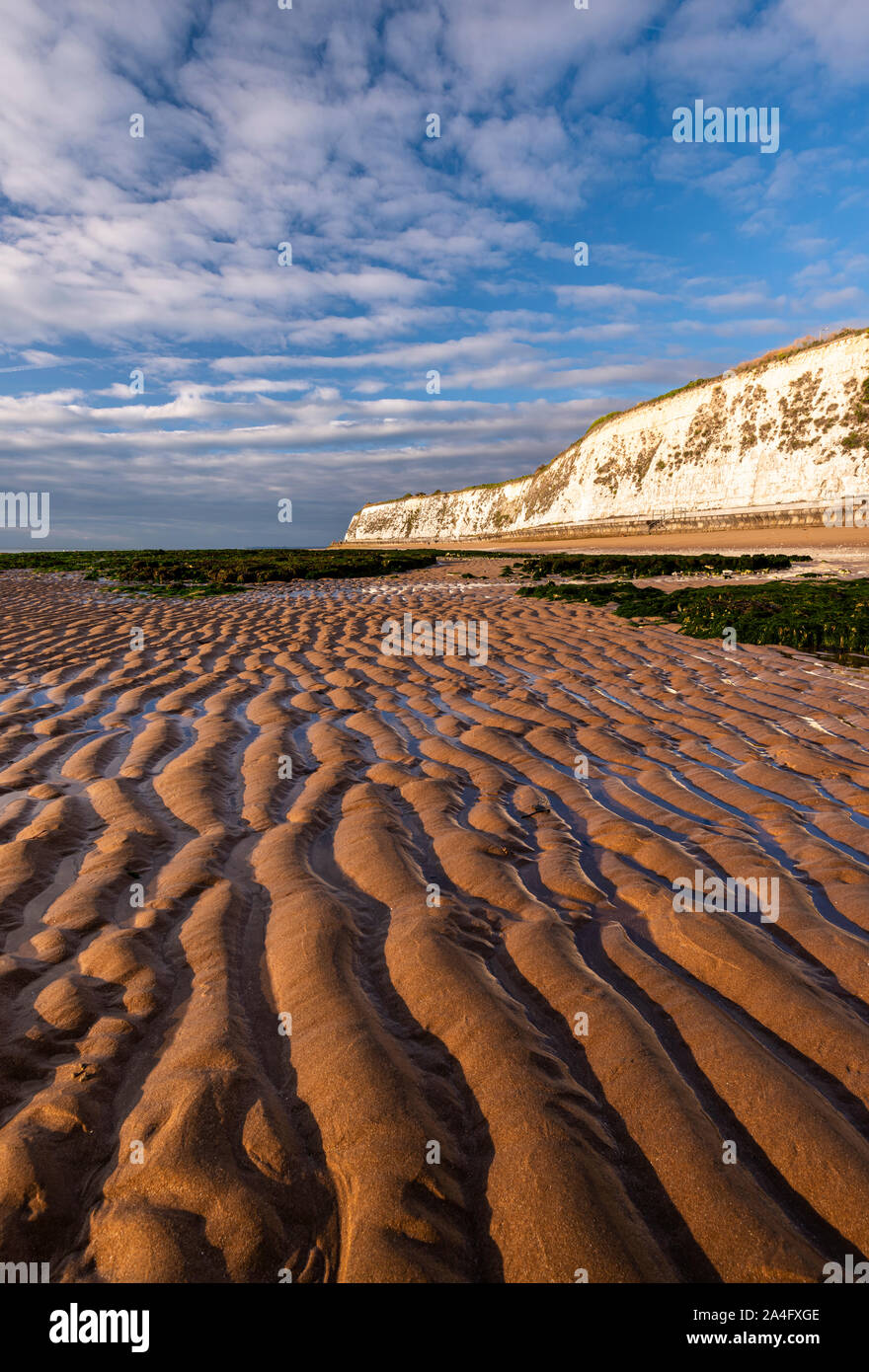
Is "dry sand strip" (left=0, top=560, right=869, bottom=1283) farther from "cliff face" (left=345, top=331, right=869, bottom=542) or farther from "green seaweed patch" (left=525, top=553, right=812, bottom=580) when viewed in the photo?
"cliff face" (left=345, top=331, right=869, bottom=542)

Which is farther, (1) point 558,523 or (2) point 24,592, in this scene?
(1) point 558,523

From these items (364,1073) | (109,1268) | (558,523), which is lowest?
(109,1268)

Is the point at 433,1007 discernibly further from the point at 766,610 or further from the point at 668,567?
the point at 668,567

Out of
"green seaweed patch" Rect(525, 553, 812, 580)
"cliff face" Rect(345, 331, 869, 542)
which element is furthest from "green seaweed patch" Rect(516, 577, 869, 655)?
"cliff face" Rect(345, 331, 869, 542)

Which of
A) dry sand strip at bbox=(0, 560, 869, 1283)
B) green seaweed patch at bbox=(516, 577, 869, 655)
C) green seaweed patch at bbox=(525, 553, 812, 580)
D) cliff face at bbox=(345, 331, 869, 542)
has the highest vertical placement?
cliff face at bbox=(345, 331, 869, 542)
